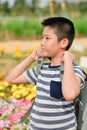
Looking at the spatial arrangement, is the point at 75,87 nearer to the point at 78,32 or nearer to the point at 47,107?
the point at 47,107

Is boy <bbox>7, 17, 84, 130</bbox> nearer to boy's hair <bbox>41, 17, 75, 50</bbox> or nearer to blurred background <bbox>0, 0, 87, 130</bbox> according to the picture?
boy's hair <bbox>41, 17, 75, 50</bbox>

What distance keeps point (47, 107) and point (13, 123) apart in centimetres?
126

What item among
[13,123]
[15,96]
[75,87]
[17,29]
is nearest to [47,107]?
[75,87]

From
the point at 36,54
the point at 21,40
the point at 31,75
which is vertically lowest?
the point at 21,40

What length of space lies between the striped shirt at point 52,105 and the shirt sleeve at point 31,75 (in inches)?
6.1

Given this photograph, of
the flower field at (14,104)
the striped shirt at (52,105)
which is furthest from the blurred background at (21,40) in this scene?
the striped shirt at (52,105)

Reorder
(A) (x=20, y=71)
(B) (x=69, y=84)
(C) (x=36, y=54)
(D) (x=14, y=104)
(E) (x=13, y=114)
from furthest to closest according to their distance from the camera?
(D) (x=14, y=104), (E) (x=13, y=114), (A) (x=20, y=71), (C) (x=36, y=54), (B) (x=69, y=84)

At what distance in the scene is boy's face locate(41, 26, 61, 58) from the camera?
316 centimetres

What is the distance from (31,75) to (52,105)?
1.23ft

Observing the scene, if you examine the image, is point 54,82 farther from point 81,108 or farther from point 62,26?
point 62,26

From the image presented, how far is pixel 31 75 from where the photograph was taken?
339cm

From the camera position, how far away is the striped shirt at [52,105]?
3080 millimetres

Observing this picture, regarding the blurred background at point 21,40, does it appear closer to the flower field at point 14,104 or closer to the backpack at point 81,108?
the flower field at point 14,104

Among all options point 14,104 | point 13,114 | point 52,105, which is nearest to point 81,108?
point 52,105
